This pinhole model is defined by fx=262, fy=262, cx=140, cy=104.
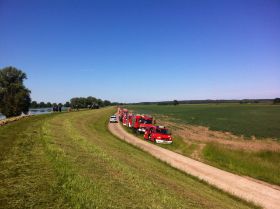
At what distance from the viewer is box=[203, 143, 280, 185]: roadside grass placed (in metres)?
17.4

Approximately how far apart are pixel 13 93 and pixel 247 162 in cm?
6325

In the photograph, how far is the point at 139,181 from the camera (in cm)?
1056

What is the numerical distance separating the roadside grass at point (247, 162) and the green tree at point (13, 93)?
5530 centimetres

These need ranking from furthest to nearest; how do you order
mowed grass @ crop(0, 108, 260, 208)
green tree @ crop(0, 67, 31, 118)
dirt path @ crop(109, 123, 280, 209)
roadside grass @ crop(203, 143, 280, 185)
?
1. green tree @ crop(0, 67, 31, 118)
2. roadside grass @ crop(203, 143, 280, 185)
3. dirt path @ crop(109, 123, 280, 209)
4. mowed grass @ crop(0, 108, 260, 208)

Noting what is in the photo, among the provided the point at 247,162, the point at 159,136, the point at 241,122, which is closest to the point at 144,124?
the point at 159,136

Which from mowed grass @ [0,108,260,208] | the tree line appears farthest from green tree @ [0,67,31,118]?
mowed grass @ [0,108,260,208]

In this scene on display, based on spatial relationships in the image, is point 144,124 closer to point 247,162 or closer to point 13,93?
point 247,162

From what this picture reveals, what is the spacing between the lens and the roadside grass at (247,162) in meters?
17.4

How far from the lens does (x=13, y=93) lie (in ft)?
222

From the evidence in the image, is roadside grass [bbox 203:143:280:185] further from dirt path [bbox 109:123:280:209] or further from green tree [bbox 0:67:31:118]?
green tree [bbox 0:67:31:118]

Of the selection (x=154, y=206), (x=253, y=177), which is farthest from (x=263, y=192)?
(x=154, y=206)

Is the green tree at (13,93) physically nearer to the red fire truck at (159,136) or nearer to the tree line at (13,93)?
the tree line at (13,93)

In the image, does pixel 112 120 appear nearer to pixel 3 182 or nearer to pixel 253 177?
pixel 253 177

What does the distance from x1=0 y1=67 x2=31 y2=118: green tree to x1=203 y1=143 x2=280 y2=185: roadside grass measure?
55304 mm
